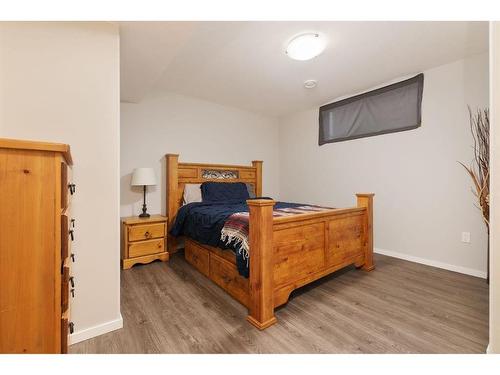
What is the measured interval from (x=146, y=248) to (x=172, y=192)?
2.56ft

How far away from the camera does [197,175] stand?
11.0 feet

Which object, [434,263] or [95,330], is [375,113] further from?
[95,330]

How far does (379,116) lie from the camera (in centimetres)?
303

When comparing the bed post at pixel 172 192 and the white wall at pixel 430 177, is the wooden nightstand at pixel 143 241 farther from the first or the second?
the white wall at pixel 430 177

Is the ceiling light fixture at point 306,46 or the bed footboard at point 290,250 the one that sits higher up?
the ceiling light fixture at point 306,46

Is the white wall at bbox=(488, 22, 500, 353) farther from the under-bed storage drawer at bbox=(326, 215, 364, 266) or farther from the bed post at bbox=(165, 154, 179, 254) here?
the bed post at bbox=(165, 154, 179, 254)

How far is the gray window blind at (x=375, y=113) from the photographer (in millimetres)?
2725

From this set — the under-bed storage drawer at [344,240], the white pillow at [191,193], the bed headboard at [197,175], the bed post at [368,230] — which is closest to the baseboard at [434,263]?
the bed post at [368,230]

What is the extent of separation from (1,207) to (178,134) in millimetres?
2835

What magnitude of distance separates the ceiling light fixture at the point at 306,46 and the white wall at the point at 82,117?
1.40 metres

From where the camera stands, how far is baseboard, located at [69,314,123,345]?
1.36 meters

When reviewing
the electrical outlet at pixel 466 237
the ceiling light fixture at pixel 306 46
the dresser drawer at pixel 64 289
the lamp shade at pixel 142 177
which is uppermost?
the ceiling light fixture at pixel 306 46
